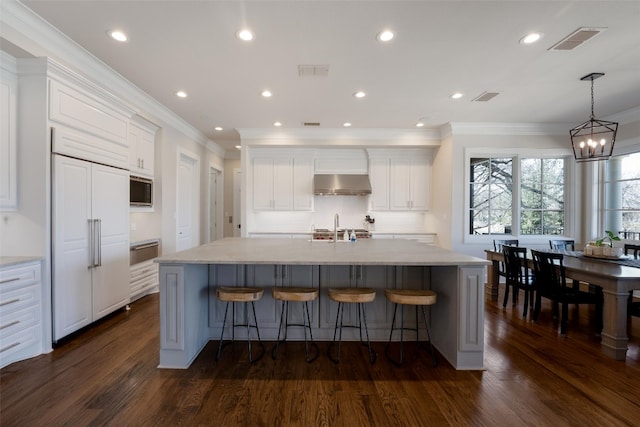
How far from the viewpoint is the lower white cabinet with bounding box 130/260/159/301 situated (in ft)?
12.8

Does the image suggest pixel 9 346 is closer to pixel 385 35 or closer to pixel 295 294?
pixel 295 294


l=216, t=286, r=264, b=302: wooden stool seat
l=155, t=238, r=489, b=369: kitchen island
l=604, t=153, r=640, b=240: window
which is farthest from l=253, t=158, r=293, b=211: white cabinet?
l=604, t=153, r=640, b=240: window

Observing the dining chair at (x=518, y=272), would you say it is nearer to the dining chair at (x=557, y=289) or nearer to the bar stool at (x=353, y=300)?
the dining chair at (x=557, y=289)

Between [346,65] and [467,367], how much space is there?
3.11 m

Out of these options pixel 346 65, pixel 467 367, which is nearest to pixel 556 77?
pixel 346 65

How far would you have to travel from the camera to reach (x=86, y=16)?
92.7 inches

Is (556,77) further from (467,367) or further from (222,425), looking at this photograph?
(222,425)

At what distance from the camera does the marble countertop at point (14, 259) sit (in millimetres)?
2245

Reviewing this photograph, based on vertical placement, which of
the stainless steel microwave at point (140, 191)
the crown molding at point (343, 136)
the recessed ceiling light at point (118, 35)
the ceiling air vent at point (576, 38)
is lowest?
the stainless steel microwave at point (140, 191)

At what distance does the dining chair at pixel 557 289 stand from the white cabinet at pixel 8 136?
17.4 feet

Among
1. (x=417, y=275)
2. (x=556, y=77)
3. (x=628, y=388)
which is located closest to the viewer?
(x=628, y=388)

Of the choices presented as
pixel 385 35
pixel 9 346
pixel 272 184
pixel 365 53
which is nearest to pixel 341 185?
pixel 272 184

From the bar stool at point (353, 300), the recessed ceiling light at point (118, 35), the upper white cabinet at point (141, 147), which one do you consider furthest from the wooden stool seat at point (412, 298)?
the upper white cabinet at point (141, 147)

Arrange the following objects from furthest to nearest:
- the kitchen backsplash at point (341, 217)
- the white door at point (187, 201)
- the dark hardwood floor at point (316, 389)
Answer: the kitchen backsplash at point (341, 217), the white door at point (187, 201), the dark hardwood floor at point (316, 389)
